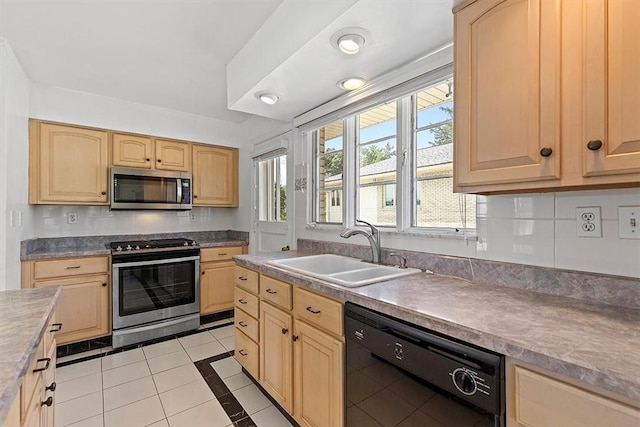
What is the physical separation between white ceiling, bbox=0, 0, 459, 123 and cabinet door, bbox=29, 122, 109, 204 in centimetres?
48

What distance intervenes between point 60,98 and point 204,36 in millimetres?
1845

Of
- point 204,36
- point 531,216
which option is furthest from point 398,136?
point 204,36

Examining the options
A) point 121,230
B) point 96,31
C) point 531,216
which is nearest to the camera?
point 531,216

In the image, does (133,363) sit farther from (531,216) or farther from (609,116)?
(609,116)

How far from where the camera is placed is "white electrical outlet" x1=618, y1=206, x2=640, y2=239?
105cm

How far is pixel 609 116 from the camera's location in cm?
89

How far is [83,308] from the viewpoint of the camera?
8.75 feet

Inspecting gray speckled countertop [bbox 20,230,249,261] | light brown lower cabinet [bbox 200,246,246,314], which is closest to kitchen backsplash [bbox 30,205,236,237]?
gray speckled countertop [bbox 20,230,249,261]

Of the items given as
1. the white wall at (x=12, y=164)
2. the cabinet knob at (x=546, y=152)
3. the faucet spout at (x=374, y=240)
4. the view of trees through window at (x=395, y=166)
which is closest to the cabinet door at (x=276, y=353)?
the faucet spout at (x=374, y=240)

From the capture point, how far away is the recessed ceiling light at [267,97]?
86.3 inches

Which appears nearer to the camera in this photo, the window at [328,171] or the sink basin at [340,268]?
the sink basin at [340,268]

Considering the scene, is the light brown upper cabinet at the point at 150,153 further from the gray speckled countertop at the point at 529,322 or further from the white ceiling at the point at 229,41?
the gray speckled countertop at the point at 529,322

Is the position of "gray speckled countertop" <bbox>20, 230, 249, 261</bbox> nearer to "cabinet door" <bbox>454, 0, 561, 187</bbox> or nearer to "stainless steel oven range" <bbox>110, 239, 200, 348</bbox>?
"stainless steel oven range" <bbox>110, 239, 200, 348</bbox>

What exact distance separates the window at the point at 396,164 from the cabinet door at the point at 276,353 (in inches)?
35.7
